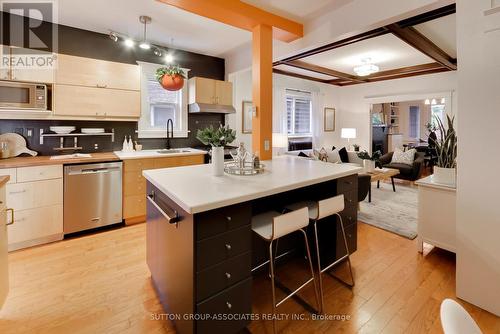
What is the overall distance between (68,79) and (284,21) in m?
2.75

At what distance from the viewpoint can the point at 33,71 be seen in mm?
2914

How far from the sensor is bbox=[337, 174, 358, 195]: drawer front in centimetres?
223

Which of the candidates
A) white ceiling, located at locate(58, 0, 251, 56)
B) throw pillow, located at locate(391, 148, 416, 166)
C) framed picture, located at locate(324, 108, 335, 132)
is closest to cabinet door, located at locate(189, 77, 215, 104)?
white ceiling, located at locate(58, 0, 251, 56)

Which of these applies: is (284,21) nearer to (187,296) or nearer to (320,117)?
(187,296)

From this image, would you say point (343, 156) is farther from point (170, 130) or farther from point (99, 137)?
point (99, 137)

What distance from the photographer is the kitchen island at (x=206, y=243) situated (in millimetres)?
1327

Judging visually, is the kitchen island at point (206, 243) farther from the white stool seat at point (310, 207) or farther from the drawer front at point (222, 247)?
the white stool seat at point (310, 207)

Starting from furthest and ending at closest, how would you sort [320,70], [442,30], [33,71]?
[320,70], [442,30], [33,71]

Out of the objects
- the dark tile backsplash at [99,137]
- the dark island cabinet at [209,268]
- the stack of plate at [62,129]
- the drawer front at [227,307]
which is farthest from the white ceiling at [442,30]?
the stack of plate at [62,129]

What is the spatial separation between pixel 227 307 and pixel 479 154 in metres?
2.01

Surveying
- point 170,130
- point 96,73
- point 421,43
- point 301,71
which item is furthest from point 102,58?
point 421,43

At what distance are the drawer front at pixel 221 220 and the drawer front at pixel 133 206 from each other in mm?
2505

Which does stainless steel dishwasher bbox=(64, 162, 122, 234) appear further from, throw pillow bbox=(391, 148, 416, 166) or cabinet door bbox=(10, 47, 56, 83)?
throw pillow bbox=(391, 148, 416, 166)

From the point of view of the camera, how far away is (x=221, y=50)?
173 inches
